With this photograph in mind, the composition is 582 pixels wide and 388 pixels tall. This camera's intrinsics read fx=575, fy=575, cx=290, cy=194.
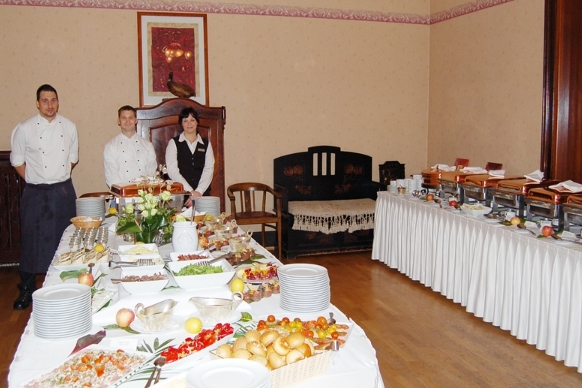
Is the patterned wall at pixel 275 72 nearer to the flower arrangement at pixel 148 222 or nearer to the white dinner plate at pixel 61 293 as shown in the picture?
the flower arrangement at pixel 148 222

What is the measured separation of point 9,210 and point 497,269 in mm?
4637

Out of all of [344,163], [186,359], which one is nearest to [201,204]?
[186,359]

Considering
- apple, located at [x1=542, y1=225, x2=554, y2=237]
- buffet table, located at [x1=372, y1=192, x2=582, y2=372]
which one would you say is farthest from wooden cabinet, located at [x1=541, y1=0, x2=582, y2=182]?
apple, located at [x1=542, y1=225, x2=554, y2=237]

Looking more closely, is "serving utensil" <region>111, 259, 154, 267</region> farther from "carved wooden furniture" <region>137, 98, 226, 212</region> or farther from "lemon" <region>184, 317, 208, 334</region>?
"carved wooden furniture" <region>137, 98, 226, 212</region>

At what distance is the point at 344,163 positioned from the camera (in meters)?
6.93

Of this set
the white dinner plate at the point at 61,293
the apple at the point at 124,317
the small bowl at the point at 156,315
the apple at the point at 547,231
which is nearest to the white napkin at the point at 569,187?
the apple at the point at 547,231

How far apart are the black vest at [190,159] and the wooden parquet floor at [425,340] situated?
1.69 metres

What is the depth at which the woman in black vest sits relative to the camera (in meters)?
5.37

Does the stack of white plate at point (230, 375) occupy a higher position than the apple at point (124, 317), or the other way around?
the stack of white plate at point (230, 375)

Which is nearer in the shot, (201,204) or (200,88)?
(201,204)

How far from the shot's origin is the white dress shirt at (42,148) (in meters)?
4.51

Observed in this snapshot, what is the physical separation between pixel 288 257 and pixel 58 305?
4.48 meters

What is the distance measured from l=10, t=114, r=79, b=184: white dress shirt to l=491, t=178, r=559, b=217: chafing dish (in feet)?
11.1

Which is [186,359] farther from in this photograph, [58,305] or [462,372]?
[462,372]
